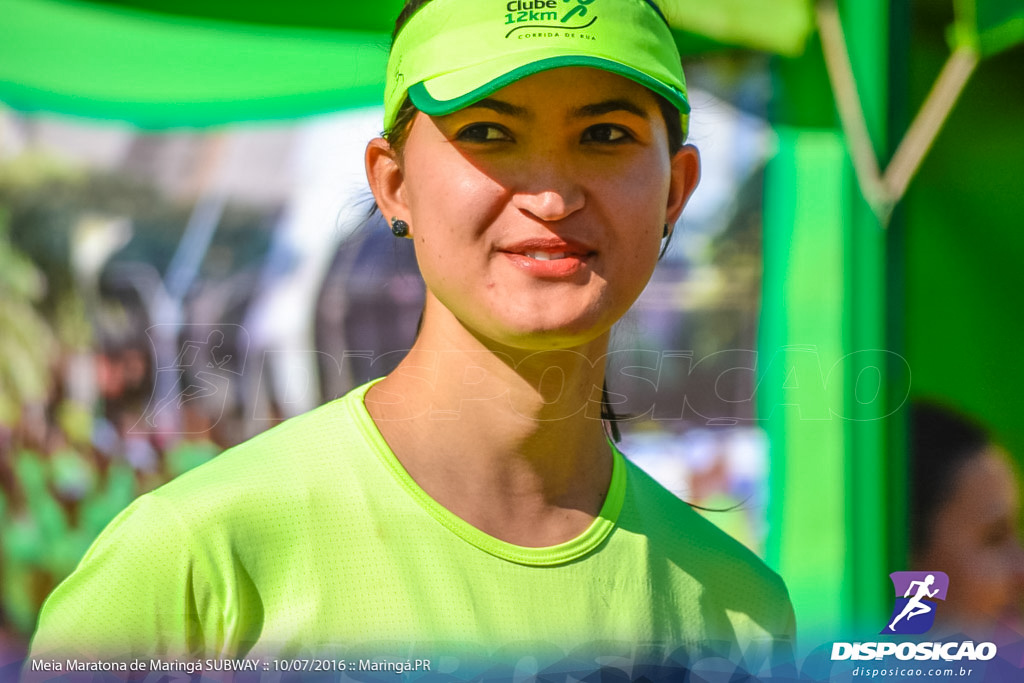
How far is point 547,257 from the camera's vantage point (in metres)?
1.31

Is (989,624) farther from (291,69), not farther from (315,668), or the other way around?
(291,69)

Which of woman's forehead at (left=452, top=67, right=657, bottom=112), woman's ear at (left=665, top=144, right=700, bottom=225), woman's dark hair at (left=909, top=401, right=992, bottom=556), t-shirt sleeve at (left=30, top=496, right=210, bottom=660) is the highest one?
woman's forehead at (left=452, top=67, right=657, bottom=112)

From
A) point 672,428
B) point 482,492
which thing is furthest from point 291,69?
point 482,492

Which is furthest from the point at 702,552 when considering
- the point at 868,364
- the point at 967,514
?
the point at 967,514

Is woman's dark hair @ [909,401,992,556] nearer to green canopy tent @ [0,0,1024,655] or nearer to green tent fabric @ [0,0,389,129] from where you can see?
green canopy tent @ [0,0,1024,655]

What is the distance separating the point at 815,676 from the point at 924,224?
1.53 m

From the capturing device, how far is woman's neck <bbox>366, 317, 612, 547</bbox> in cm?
142

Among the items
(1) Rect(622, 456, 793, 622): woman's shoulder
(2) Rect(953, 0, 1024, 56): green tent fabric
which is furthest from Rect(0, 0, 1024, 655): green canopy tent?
(1) Rect(622, 456, 793, 622): woman's shoulder

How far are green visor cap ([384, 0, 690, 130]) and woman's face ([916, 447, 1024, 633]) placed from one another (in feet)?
5.84

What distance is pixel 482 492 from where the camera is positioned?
1.43 meters

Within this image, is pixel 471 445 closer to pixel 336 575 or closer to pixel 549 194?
pixel 336 575

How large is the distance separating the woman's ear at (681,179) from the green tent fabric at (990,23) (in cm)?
144

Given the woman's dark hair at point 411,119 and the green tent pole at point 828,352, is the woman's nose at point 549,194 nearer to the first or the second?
the woman's dark hair at point 411,119

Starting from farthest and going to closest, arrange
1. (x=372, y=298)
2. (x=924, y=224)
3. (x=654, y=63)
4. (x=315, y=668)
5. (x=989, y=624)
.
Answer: (x=372, y=298)
(x=924, y=224)
(x=989, y=624)
(x=654, y=63)
(x=315, y=668)
